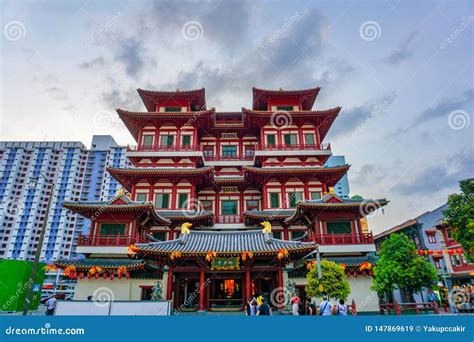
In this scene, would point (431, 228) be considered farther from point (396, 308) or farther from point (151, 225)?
point (151, 225)

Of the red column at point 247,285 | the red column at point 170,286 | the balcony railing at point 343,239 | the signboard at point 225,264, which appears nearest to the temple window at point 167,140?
the red column at point 170,286

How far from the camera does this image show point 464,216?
22812 mm

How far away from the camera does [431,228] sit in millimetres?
40062

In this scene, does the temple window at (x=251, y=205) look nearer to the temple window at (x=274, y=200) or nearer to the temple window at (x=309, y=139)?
the temple window at (x=274, y=200)

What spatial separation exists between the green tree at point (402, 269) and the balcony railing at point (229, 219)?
13.3m

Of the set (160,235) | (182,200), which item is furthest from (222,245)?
(182,200)

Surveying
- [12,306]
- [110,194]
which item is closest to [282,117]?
[12,306]

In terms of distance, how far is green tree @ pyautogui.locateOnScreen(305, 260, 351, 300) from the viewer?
16734mm

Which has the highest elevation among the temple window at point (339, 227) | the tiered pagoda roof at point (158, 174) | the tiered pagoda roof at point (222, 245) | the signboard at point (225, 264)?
the tiered pagoda roof at point (158, 174)

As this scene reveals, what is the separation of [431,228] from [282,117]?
89.9 feet

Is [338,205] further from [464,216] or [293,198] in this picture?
[464,216]

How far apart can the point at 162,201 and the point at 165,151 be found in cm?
575

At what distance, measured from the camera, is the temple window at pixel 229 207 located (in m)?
30.9

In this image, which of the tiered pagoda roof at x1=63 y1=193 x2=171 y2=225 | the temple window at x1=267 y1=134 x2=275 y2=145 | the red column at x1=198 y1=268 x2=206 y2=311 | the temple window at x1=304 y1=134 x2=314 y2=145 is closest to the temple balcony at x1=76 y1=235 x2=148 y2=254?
the tiered pagoda roof at x1=63 y1=193 x2=171 y2=225
